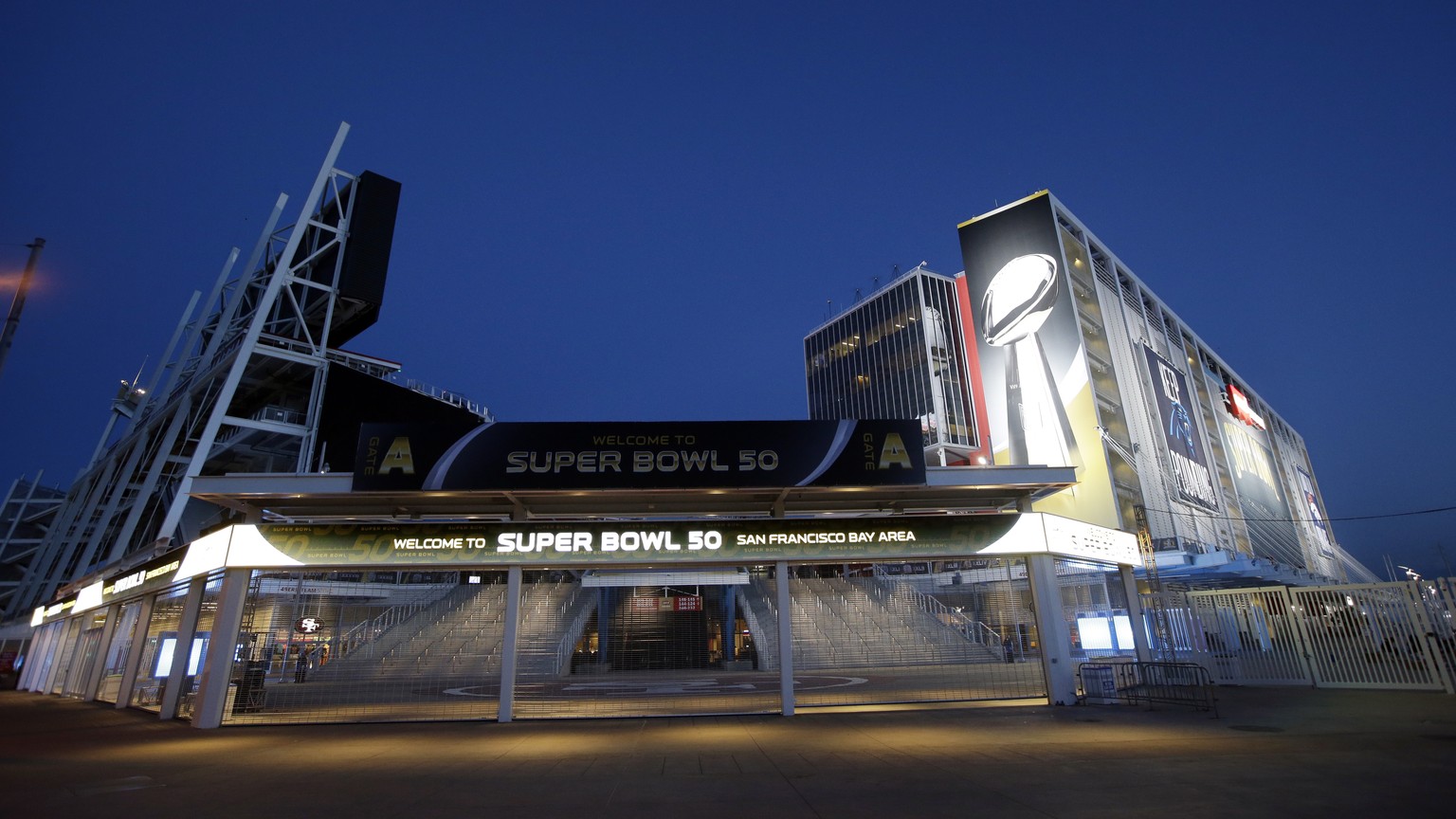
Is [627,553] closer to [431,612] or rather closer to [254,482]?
[431,612]

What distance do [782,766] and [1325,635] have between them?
711 inches

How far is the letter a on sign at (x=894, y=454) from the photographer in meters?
14.2

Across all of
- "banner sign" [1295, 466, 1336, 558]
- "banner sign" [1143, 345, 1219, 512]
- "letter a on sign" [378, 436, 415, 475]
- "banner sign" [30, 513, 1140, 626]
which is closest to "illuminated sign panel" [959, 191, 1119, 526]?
"banner sign" [1143, 345, 1219, 512]

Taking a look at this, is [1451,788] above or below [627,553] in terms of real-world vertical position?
below

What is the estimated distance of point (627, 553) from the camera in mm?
13836

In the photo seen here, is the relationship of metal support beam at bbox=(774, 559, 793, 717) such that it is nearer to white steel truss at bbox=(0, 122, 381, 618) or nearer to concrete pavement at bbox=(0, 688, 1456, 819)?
concrete pavement at bbox=(0, 688, 1456, 819)

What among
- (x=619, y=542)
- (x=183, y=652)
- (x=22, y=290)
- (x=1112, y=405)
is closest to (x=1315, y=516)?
(x=1112, y=405)

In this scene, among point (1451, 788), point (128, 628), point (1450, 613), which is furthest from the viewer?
point (128, 628)

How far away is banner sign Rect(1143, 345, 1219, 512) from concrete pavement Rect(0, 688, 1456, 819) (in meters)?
40.2

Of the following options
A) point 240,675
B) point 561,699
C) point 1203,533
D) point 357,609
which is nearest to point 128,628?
point 240,675

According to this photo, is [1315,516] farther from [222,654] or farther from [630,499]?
[222,654]

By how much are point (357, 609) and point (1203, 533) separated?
183 feet

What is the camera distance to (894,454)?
14.3 meters

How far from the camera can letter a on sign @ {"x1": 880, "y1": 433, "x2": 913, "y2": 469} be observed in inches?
561
